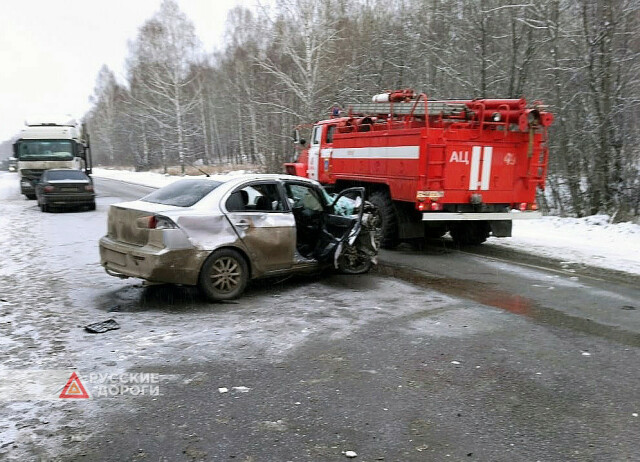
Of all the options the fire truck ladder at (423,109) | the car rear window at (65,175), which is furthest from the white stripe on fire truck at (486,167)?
the car rear window at (65,175)

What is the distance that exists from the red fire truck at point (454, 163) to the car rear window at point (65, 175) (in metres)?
11.0

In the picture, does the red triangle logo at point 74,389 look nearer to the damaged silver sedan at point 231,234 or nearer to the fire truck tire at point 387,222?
the damaged silver sedan at point 231,234

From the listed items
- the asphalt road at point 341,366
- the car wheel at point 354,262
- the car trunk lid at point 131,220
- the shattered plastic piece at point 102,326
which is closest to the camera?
the asphalt road at point 341,366

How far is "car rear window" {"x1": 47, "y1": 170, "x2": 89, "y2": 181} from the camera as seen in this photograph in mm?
16609

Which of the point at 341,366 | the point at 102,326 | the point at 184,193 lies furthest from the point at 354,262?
the point at 102,326

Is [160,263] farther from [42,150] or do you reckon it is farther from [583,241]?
[42,150]

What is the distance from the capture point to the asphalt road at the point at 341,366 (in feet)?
10.1

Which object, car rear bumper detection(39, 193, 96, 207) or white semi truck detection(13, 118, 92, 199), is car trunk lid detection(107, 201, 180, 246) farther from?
white semi truck detection(13, 118, 92, 199)

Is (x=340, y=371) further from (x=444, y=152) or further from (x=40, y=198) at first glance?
(x=40, y=198)

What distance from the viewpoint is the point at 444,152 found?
8719 millimetres

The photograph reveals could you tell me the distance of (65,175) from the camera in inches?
664

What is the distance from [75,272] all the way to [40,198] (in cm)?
1059

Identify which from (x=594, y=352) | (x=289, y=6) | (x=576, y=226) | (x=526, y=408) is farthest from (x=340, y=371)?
(x=289, y=6)

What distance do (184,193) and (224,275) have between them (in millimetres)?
1251
